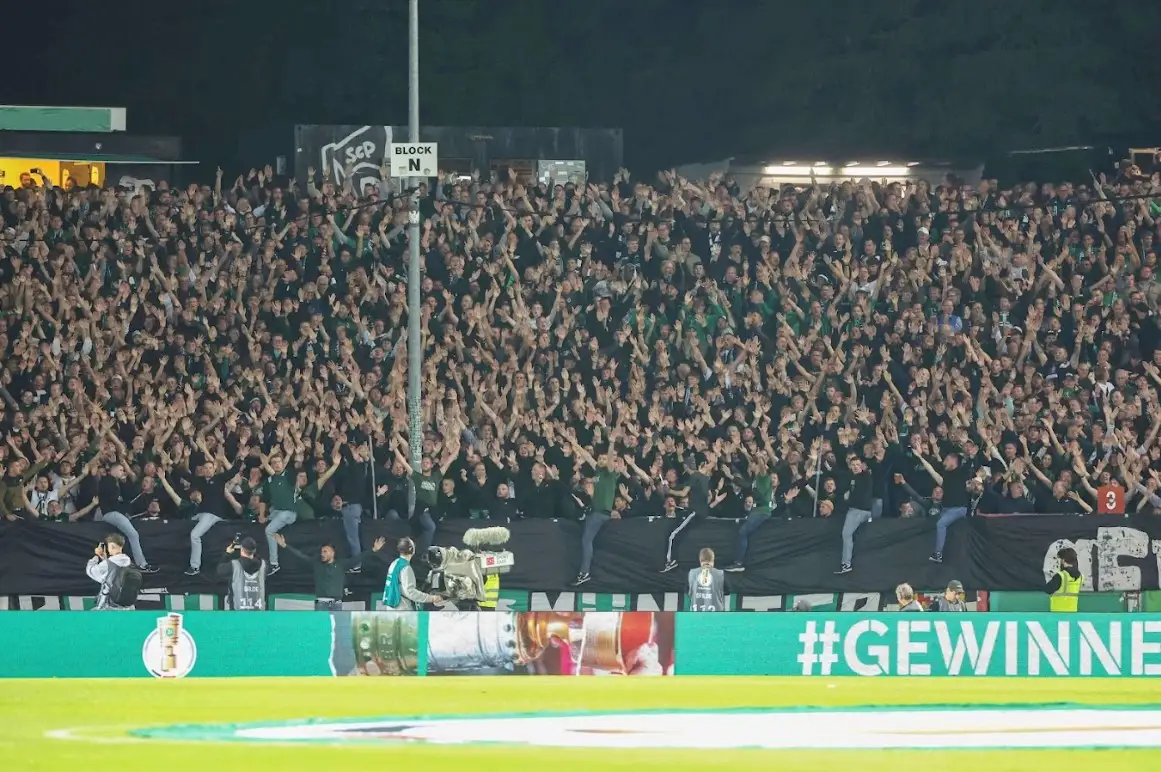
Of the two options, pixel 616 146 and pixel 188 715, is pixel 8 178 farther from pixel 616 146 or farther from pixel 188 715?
pixel 188 715

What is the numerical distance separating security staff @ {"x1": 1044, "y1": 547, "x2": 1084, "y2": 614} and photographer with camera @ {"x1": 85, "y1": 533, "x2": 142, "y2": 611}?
11506 millimetres

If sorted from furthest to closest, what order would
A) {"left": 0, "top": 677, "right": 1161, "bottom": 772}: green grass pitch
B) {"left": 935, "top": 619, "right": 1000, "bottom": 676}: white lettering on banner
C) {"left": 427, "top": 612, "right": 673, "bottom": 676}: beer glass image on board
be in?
{"left": 427, "top": 612, "right": 673, "bottom": 676}: beer glass image on board, {"left": 935, "top": 619, "right": 1000, "bottom": 676}: white lettering on banner, {"left": 0, "top": 677, "right": 1161, "bottom": 772}: green grass pitch

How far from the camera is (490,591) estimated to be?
24312mm

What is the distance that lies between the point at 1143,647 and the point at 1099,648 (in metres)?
0.48

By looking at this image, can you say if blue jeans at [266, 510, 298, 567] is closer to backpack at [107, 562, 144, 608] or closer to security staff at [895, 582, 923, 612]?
backpack at [107, 562, 144, 608]

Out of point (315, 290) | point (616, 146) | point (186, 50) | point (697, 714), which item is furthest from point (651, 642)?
point (186, 50)

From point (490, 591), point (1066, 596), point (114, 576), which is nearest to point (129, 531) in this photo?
point (114, 576)

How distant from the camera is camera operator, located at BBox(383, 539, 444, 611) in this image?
917 inches

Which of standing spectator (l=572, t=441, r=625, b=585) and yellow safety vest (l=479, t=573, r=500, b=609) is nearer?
yellow safety vest (l=479, t=573, r=500, b=609)

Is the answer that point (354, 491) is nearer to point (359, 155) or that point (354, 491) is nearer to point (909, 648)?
point (909, 648)

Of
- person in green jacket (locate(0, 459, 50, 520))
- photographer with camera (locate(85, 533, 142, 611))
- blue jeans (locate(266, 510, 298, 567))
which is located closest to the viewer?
photographer with camera (locate(85, 533, 142, 611))

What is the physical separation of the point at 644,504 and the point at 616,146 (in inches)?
464

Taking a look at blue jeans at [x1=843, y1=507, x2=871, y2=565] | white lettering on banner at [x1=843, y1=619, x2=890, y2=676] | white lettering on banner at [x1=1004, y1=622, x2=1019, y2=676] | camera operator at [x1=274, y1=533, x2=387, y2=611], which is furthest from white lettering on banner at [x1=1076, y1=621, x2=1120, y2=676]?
camera operator at [x1=274, y1=533, x2=387, y2=611]

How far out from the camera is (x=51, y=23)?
56.3 m
